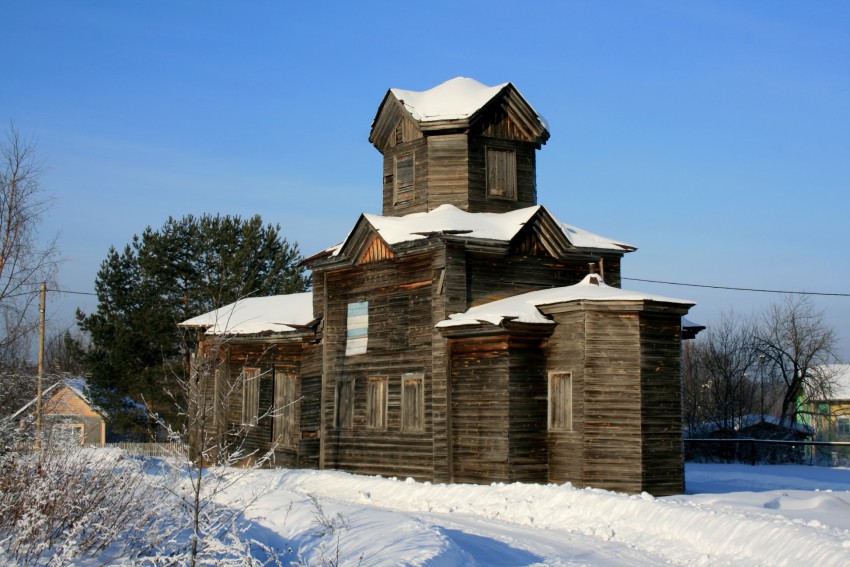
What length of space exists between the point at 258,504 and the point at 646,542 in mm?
7326

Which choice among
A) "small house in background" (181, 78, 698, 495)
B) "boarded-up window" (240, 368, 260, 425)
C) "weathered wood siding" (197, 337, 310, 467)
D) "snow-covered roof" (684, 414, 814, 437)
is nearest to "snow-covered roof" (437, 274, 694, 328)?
"small house in background" (181, 78, 698, 495)

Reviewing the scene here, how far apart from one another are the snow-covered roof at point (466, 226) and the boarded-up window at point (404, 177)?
1103 millimetres

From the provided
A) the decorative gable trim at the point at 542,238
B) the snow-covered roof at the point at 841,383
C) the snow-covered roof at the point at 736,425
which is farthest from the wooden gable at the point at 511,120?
the snow-covered roof at the point at 841,383

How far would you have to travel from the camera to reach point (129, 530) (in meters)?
12.5

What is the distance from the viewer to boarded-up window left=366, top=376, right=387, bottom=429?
79.9 feet

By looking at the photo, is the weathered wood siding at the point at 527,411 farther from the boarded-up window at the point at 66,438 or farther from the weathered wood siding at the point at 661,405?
the boarded-up window at the point at 66,438

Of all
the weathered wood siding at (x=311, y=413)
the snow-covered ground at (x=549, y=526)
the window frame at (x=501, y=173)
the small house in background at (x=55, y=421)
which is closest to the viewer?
the small house in background at (x=55, y=421)

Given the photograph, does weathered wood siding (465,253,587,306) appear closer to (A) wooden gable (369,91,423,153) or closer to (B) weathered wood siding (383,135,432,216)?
(B) weathered wood siding (383,135,432,216)

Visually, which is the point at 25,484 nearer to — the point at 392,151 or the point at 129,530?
the point at 129,530

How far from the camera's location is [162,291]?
144 ft

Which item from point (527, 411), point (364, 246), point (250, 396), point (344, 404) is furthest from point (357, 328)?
point (250, 396)

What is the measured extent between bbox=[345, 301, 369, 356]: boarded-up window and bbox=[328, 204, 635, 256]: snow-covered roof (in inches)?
64.6

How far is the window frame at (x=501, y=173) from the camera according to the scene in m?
26.1

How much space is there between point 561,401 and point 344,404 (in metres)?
6.82
